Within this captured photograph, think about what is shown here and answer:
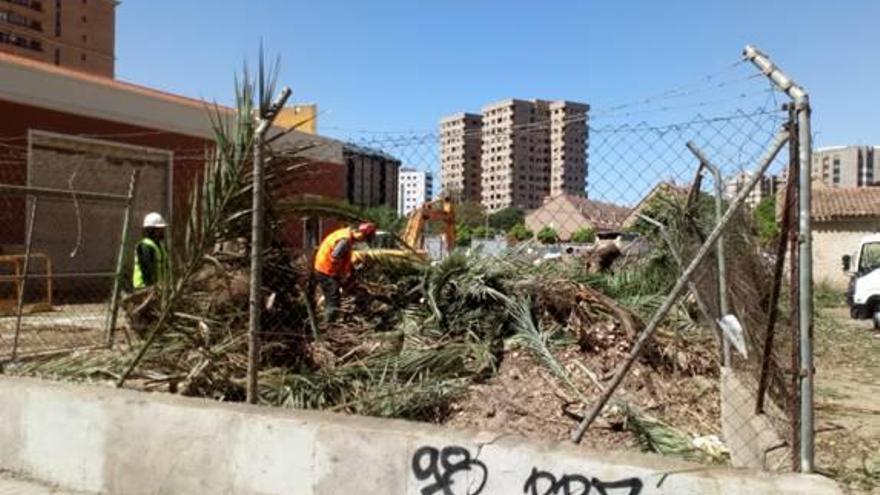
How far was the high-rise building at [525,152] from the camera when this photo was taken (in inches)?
214

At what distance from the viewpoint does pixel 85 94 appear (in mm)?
19125

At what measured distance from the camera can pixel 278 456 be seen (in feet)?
14.4

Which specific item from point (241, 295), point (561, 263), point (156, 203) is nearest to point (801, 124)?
point (241, 295)

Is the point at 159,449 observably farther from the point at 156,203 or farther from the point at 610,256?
the point at 156,203

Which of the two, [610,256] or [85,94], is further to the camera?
[85,94]

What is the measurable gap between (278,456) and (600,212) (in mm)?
3015

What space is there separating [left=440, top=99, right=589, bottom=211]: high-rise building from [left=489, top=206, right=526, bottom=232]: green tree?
98mm

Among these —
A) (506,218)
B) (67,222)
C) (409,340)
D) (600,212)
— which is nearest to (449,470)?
(600,212)

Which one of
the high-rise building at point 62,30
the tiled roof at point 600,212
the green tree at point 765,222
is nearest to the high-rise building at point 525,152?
the tiled roof at point 600,212

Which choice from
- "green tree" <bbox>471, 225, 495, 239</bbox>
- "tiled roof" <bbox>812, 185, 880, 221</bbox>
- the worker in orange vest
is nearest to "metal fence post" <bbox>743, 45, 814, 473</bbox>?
"green tree" <bbox>471, 225, 495, 239</bbox>

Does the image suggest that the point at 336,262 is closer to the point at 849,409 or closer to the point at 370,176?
the point at 370,176

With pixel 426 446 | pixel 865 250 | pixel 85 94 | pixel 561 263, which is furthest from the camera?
pixel 865 250

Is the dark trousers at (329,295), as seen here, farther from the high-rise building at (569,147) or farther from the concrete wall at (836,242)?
the concrete wall at (836,242)

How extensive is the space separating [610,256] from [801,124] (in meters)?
7.20
